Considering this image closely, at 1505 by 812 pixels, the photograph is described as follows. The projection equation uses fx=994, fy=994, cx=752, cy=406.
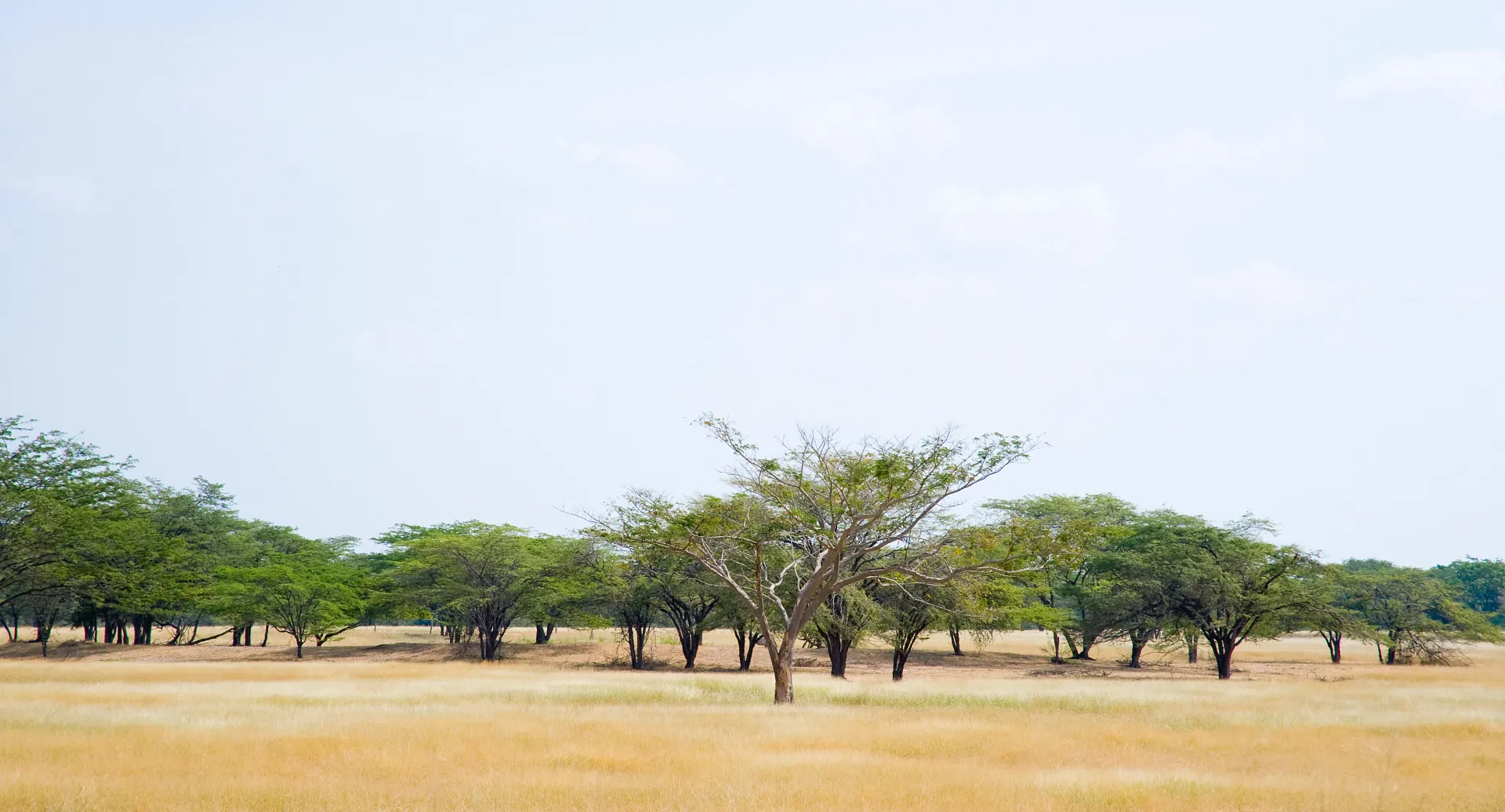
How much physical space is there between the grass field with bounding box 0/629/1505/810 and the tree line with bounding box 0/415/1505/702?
16.2ft

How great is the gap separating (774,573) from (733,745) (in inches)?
1011

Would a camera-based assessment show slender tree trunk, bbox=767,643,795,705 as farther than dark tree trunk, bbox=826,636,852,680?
No

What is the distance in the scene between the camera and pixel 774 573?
44094 millimetres

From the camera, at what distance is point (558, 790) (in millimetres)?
13336

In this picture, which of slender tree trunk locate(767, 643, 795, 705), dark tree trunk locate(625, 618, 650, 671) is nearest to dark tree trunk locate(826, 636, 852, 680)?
dark tree trunk locate(625, 618, 650, 671)

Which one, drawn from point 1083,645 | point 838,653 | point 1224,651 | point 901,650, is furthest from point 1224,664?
point 838,653

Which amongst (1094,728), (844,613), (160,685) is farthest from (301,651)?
(1094,728)

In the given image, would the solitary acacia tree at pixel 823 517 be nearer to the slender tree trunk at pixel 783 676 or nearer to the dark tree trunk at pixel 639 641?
the slender tree trunk at pixel 783 676

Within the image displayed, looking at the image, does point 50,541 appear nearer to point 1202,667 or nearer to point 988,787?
point 988,787

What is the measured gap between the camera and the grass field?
42.9ft

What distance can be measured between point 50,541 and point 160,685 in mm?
13242

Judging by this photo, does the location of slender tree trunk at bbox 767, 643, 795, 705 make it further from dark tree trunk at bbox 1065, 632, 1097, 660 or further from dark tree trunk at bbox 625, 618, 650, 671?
dark tree trunk at bbox 1065, 632, 1097, 660

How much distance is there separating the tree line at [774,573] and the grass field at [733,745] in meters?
4.95

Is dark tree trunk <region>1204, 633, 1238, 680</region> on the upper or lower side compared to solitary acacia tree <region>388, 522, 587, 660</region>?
lower
